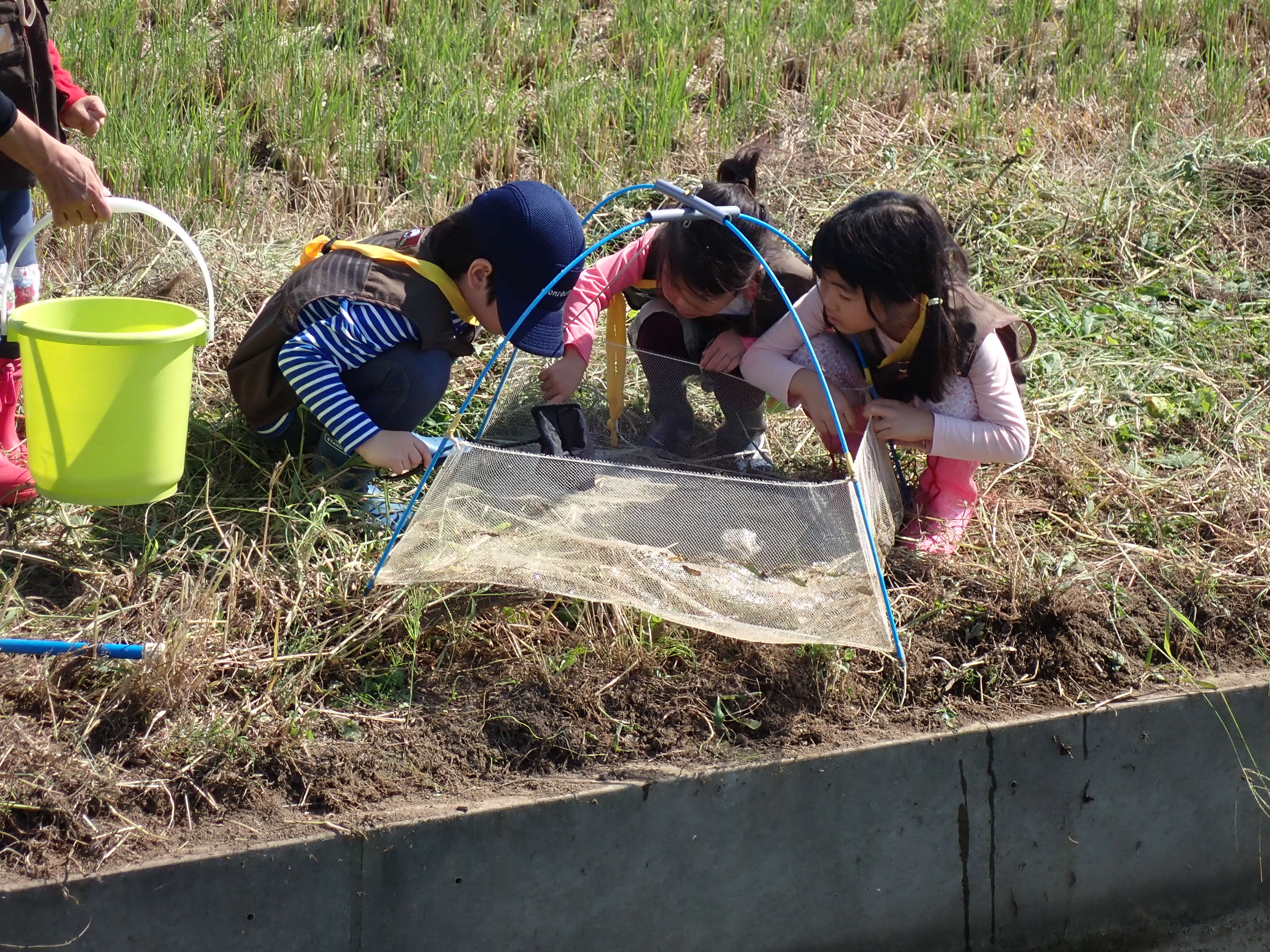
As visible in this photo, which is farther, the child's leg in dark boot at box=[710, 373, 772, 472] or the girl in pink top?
the child's leg in dark boot at box=[710, 373, 772, 472]

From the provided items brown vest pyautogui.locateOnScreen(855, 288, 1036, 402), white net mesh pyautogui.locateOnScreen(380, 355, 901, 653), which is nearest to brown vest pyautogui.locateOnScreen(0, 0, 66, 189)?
white net mesh pyautogui.locateOnScreen(380, 355, 901, 653)

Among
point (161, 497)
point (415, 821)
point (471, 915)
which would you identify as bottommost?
point (471, 915)

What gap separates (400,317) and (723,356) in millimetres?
768

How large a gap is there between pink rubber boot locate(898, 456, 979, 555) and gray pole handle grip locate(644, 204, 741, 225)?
0.76 meters

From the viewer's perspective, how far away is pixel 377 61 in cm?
460

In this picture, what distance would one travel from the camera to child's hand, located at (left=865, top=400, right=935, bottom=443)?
8.20 ft

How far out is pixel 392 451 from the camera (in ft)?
7.72

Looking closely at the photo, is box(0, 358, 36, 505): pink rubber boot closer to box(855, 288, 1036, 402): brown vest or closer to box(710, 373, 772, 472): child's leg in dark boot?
box(710, 373, 772, 472): child's leg in dark boot

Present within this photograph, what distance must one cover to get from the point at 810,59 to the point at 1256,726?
11.1 feet

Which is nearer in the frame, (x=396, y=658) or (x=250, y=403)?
(x=396, y=658)

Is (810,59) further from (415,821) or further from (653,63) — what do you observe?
(415,821)

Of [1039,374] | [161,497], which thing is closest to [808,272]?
[1039,374]

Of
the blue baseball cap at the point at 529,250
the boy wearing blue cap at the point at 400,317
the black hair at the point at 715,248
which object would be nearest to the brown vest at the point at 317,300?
the boy wearing blue cap at the point at 400,317

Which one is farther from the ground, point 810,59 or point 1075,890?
point 810,59
